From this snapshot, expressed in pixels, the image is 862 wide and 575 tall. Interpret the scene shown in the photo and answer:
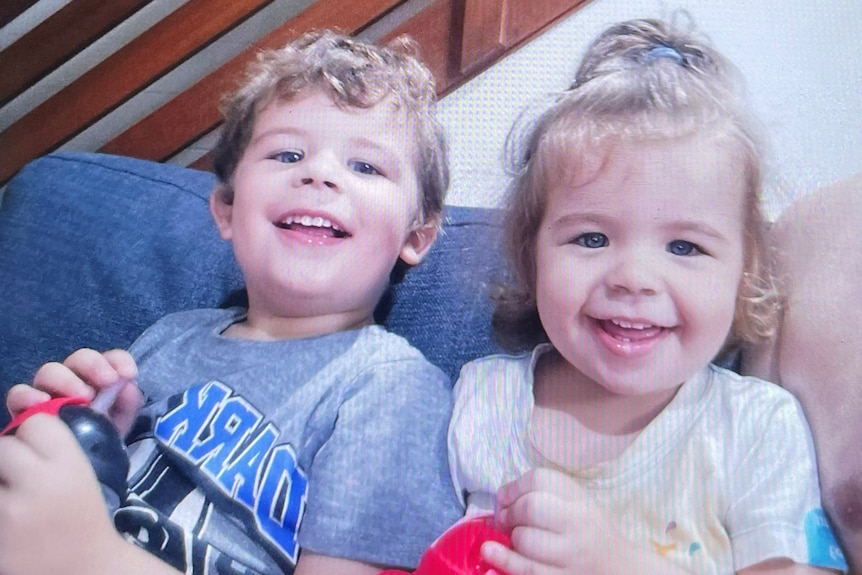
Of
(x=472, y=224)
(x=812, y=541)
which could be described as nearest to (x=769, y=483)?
(x=812, y=541)

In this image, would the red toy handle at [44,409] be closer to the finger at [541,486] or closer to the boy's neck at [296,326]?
the boy's neck at [296,326]

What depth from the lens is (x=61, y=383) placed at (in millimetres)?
455

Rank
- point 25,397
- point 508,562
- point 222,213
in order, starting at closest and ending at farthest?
1. point 508,562
2. point 25,397
3. point 222,213

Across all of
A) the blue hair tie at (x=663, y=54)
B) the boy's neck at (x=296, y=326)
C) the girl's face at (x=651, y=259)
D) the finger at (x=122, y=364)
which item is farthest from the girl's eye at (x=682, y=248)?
the finger at (x=122, y=364)

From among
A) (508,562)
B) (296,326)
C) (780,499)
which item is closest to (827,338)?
(780,499)

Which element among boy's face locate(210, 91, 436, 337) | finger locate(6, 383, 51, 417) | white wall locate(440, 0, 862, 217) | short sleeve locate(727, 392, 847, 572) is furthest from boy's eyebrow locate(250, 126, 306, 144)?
short sleeve locate(727, 392, 847, 572)

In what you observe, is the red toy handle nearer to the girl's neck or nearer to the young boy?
the young boy

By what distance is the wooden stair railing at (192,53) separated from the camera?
0.51m

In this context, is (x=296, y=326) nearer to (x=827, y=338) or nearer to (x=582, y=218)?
(x=582, y=218)

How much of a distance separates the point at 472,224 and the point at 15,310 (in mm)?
360

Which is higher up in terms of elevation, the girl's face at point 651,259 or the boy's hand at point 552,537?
the girl's face at point 651,259

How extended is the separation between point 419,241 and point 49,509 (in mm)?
273

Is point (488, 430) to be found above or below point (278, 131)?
below

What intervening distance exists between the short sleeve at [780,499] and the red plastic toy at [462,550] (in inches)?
4.5
